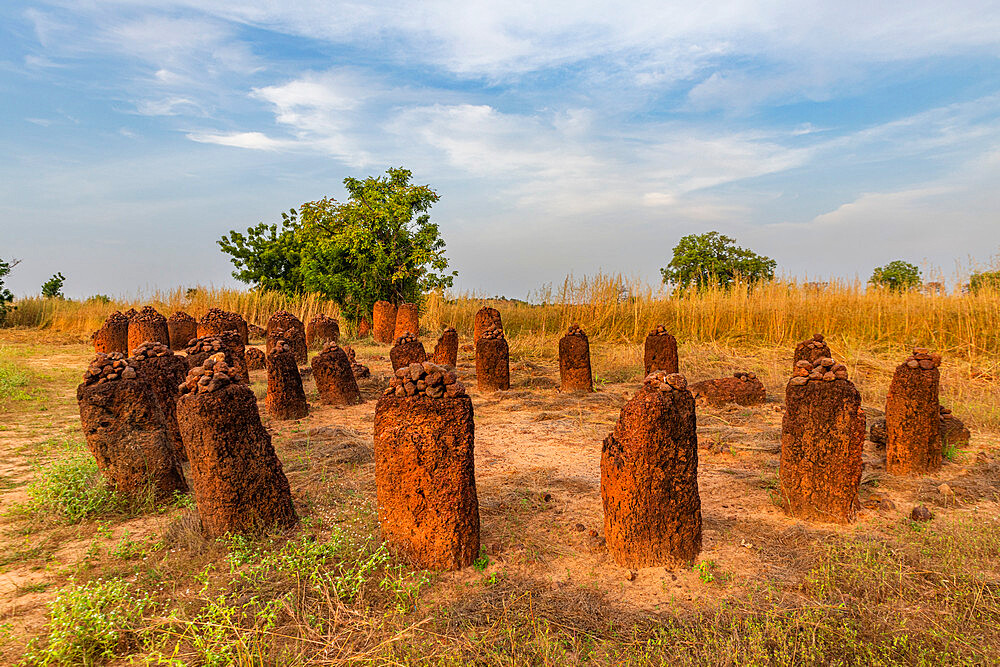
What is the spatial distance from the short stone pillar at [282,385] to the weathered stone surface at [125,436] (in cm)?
289

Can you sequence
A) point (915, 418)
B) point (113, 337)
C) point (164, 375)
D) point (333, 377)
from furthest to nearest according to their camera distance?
point (113, 337)
point (333, 377)
point (164, 375)
point (915, 418)

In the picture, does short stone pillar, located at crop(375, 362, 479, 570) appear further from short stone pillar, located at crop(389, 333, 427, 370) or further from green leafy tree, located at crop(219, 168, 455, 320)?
green leafy tree, located at crop(219, 168, 455, 320)

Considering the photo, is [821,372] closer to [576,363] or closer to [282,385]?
[576,363]

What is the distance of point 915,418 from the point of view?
5172 mm

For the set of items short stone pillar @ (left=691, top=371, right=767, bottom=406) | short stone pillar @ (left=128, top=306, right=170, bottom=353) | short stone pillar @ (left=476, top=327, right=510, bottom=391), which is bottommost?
short stone pillar @ (left=691, top=371, right=767, bottom=406)

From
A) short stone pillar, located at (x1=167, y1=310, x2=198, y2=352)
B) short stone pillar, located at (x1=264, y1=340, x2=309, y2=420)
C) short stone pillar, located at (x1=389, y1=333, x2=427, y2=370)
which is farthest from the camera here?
short stone pillar, located at (x1=167, y1=310, x2=198, y2=352)

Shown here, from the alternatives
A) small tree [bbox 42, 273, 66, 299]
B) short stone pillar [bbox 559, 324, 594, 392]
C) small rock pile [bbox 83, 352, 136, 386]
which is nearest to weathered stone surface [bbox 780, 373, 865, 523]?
small rock pile [bbox 83, 352, 136, 386]

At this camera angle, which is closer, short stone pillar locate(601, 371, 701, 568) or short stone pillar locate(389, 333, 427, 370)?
short stone pillar locate(601, 371, 701, 568)

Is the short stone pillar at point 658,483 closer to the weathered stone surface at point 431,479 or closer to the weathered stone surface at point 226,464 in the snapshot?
the weathered stone surface at point 431,479

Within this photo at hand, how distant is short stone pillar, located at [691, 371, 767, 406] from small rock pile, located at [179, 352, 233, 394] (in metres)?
6.36

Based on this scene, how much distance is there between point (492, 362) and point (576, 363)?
134 cm

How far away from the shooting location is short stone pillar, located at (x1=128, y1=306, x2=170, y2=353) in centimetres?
1190

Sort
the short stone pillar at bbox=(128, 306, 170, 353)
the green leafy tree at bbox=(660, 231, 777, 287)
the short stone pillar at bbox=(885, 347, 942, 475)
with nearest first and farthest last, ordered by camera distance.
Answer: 1. the short stone pillar at bbox=(885, 347, 942, 475)
2. the short stone pillar at bbox=(128, 306, 170, 353)
3. the green leafy tree at bbox=(660, 231, 777, 287)

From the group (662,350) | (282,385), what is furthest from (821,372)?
(282,385)
